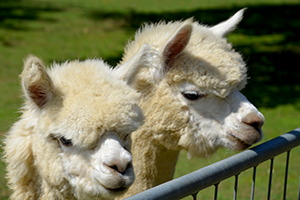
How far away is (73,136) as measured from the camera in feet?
7.89

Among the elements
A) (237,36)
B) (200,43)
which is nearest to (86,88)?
(200,43)

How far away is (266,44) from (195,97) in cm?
1134

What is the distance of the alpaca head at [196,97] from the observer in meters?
3.15

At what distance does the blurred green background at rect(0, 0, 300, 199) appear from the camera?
7.89 metres

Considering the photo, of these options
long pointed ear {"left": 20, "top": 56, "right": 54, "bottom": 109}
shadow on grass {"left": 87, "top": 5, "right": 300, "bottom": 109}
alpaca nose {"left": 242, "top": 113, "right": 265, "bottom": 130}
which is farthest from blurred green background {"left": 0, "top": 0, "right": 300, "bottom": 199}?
long pointed ear {"left": 20, "top": 56, "right": 54, "bottom": 109}

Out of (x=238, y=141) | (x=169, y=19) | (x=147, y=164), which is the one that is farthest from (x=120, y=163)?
(x=169, y=19)

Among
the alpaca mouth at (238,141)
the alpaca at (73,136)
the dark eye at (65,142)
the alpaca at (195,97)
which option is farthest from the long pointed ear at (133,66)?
the alpaca mouth at (238,141)

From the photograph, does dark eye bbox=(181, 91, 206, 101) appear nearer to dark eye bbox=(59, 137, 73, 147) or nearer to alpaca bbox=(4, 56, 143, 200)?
alpaca bbox=(4, 56, 143, 200)

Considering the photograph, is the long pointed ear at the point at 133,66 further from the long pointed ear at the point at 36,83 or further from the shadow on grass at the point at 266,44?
the shadow on grass at the point at 266,44

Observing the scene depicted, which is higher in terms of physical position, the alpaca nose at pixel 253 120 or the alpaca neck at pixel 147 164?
the alpaca nose at pixel 253 120

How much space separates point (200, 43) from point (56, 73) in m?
1.31

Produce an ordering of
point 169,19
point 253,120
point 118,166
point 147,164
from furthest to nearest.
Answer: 1. point 169,19
2. point 147,164
3. point 253,120
4. point 118,166

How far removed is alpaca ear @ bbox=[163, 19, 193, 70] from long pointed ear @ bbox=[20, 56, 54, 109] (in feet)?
3.74

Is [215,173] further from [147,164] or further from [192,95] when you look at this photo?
[147,164]
